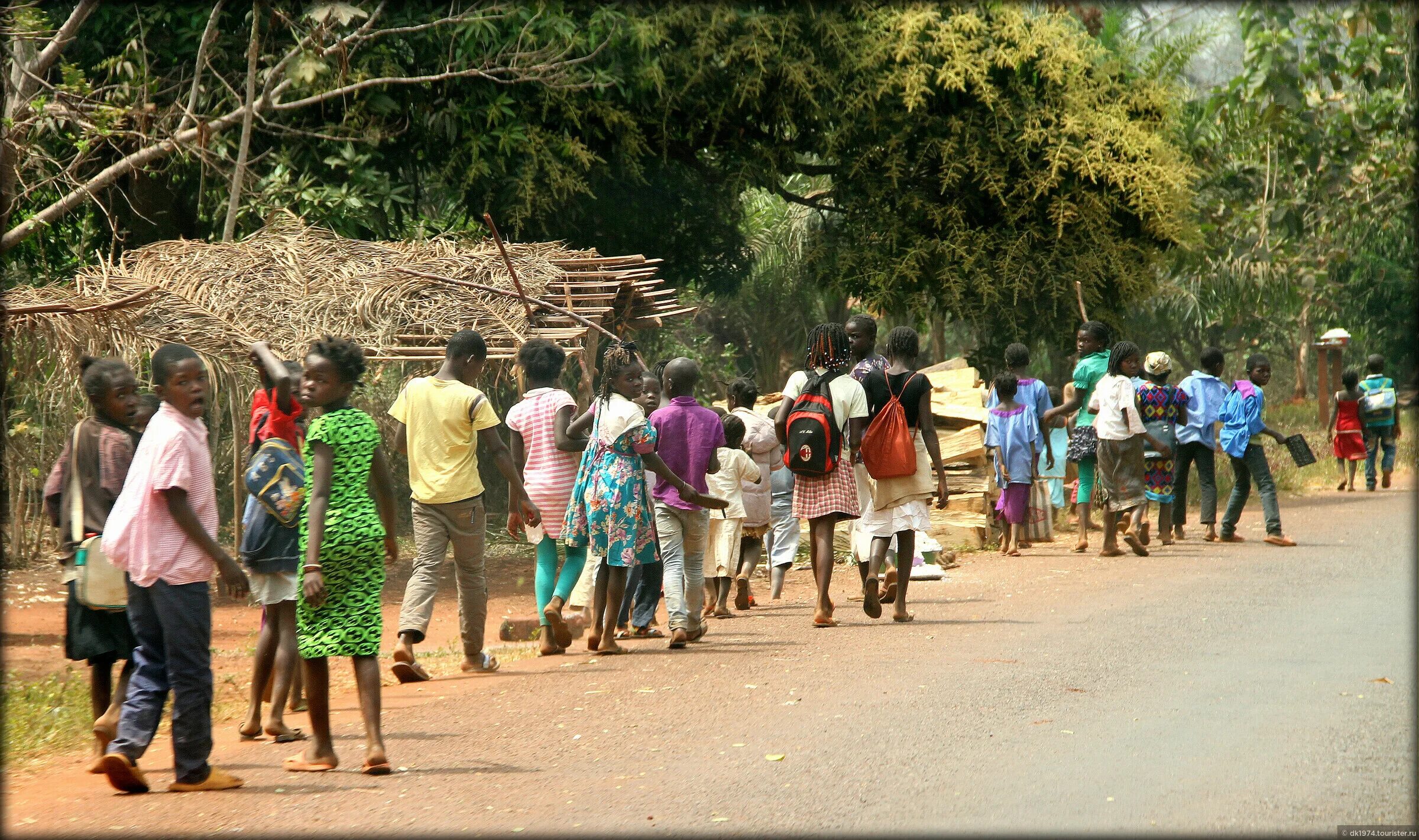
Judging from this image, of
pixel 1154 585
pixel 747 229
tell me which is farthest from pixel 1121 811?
pixel 747 229

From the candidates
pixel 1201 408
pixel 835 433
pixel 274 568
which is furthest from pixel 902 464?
pixel 1201 408

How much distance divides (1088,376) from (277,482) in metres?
8.76

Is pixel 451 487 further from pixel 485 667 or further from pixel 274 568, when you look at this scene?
pixel 274 568

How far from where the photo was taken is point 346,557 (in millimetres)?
5320

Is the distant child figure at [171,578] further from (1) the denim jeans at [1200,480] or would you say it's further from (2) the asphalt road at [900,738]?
(1) the denim jeans at [1200,480]

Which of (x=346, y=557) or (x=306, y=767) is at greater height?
(x=346, y=557)

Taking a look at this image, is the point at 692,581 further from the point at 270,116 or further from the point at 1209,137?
the point at 1209,137

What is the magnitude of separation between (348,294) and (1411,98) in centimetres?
1359

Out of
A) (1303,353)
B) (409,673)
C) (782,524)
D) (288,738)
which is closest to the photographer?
(288,738)

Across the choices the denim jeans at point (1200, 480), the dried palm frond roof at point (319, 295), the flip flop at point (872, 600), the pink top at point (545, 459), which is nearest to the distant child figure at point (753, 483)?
the flip flop at point (872, 600)

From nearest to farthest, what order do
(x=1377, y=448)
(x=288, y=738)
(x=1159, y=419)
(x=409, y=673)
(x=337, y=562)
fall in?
(x=337, y=562), (x=288, y=738), (x=409, y=673), (x=1159, y=419), (x=1377, y=448)

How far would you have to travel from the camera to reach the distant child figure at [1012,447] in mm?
12711

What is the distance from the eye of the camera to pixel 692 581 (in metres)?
8.50

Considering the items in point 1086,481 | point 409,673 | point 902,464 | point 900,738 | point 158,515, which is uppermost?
point 902,464
